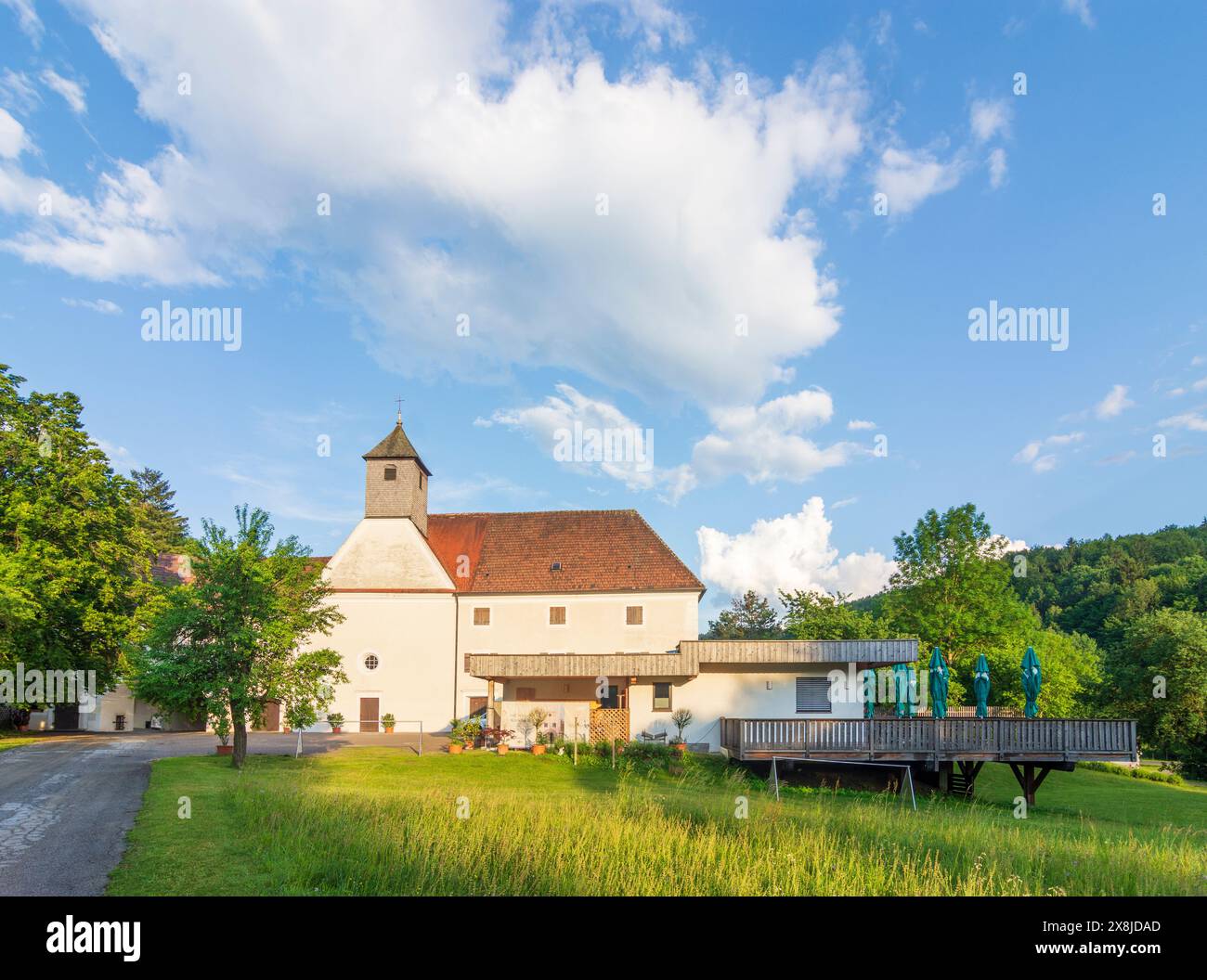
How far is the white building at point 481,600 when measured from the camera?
36156 mm

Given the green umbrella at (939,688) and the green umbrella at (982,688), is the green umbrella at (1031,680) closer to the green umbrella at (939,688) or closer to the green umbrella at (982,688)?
the green umbrella at (982,688)

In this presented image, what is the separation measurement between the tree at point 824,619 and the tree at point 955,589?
1791mm

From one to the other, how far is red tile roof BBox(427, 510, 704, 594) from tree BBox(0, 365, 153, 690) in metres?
13.8

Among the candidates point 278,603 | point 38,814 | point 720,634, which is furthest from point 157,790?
point 720,634

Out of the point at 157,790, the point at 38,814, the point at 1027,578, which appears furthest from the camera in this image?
the point at 1027,578

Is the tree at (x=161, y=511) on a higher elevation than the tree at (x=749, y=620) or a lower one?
higher

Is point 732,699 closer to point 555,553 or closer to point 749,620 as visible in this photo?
point 555,553

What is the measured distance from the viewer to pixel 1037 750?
890 inches

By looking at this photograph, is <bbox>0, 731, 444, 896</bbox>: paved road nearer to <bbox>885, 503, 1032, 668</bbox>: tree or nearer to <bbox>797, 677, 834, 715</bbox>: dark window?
<bbox>797, 677, 834, 715</bbox>: dark window

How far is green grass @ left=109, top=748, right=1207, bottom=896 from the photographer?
376 inches

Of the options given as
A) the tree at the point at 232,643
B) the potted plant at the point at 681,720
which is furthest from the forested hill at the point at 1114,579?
the tree at the point at 232,643

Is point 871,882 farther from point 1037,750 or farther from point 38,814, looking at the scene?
point 1037,750

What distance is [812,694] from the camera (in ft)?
97.9
